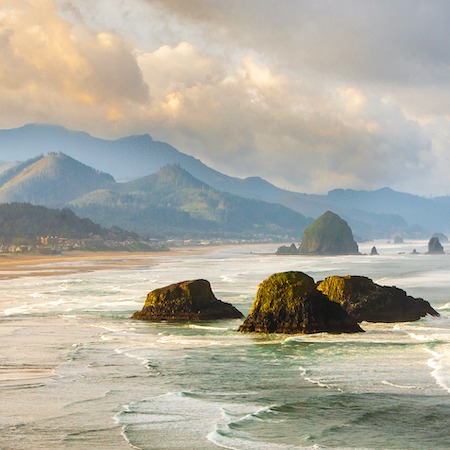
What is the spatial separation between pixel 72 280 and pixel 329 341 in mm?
59050

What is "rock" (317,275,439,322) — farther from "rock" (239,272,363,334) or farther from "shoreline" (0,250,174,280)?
"shoreline" (0,250,174,280)

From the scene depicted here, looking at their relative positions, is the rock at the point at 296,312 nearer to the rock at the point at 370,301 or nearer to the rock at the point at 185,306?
the rock at the point at 370,301

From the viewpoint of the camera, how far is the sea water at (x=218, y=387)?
63.7 feet

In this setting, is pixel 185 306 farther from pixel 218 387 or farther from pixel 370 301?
pixel 218 387

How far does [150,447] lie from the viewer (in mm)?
18438

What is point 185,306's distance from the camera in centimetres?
4753

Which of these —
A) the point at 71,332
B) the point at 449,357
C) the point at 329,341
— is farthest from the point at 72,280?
the point at 449,357

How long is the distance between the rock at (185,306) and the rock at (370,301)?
20.4ft

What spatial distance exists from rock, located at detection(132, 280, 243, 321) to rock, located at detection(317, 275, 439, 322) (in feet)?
20.4

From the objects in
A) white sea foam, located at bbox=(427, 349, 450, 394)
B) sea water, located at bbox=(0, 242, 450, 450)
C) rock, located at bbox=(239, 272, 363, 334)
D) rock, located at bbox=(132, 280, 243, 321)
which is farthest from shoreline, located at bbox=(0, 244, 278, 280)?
white sea foam, located at bbox=(427, 349, 450, 394)

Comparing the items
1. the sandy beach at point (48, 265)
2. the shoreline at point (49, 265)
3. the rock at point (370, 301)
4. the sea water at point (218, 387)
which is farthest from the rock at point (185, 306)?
the sandy beach at point (48, 265)

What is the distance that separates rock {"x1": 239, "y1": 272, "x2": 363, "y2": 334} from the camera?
39875 mm

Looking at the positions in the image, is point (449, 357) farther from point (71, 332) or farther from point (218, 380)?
point (71, 332)

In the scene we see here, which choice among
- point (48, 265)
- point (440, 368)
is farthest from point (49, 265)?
point (440, 368)
